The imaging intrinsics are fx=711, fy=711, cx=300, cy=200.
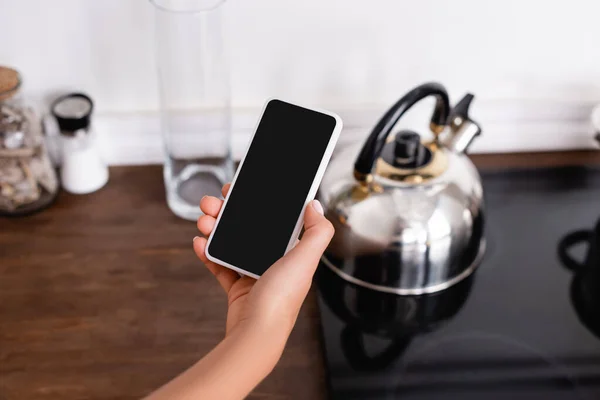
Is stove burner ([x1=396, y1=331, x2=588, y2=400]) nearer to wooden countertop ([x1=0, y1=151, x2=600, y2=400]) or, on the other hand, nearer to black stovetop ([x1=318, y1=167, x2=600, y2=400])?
black stovetop ([x1=318, y1=167, x2=600, y2=400])

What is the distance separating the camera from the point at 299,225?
72 centimetres

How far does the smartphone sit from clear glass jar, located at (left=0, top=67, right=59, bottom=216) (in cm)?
36

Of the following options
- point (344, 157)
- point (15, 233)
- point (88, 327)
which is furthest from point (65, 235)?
point (344, 157)

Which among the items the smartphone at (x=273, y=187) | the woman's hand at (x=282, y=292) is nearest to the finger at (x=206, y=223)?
the smartphone at (x=273, y=187)

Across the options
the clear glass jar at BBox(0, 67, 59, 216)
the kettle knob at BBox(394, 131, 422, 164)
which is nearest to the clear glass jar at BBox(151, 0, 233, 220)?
the clear glass jar at BBox(0, 67, 59, 216)

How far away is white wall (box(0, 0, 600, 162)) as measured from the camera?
95cm

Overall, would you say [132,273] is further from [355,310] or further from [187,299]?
[355,310]

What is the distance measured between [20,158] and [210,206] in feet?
1.18

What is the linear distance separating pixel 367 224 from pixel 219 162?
315mm

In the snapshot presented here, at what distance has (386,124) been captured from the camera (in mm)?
788

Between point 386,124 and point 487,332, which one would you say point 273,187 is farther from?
point 487,332

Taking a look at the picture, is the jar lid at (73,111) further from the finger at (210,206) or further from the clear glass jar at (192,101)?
the finger at (210,206)

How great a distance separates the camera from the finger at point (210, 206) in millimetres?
748

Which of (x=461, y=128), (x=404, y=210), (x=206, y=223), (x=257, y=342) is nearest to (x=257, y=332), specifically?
(x=257, y=342)
